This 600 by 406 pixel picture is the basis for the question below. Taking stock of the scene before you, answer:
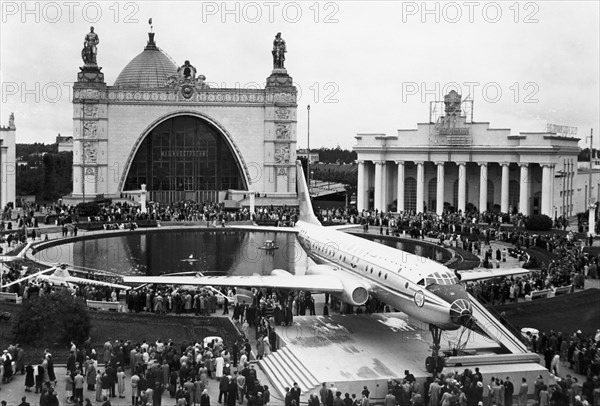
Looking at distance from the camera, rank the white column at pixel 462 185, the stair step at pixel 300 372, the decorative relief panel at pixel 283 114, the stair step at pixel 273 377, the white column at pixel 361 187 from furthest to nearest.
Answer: the decorative relief panel at pixel 283 114, the white column at pixel 361 187, the white column at pixel 462 185, the stair step at pixel 273 377, the stair step at pixel 300 372

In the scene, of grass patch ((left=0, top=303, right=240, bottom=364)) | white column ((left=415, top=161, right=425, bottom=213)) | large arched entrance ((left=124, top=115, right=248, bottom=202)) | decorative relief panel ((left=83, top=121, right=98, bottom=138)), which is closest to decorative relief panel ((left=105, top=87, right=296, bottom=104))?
large arched entrance ((left=124, top=115, right=248, bottom=202))

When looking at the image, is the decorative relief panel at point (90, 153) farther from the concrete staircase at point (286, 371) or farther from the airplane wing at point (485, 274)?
the concrete staircase at point (286, 371)

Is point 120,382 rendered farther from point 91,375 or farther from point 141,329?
point 141,329

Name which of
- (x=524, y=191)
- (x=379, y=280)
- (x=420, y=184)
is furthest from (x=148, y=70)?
(x=379, y=280)

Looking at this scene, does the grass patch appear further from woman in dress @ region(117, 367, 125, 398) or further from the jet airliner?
woman in dress @ region(117, 367, 125, 398)

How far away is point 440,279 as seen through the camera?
22016 millimetres

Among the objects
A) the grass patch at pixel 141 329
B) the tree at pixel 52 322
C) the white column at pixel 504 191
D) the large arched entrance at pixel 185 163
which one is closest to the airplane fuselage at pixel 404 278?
the grass patch at pixel 141 329

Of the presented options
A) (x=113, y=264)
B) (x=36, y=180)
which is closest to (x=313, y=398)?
(x=113, y=264)

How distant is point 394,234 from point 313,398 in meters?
38.1

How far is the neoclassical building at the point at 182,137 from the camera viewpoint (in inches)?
2876

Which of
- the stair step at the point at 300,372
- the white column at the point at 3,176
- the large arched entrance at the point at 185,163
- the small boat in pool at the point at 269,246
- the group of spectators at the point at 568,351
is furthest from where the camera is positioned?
the large arched entrance at the point at 185,163

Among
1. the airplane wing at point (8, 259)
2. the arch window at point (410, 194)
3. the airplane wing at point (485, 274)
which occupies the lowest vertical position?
the airplane wing at point (8, 259)

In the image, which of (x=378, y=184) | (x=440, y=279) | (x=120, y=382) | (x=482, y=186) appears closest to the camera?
(x=120, y=382)

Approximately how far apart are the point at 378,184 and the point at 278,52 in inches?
693
